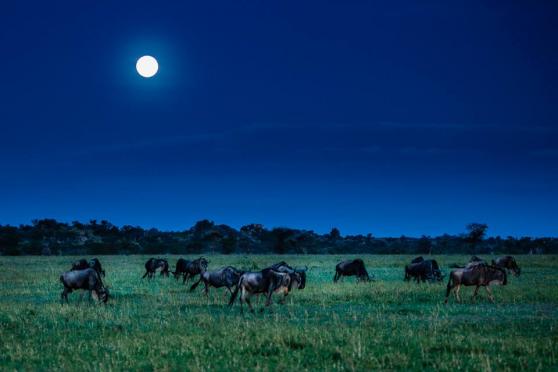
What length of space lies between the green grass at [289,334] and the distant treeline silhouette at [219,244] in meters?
83.5

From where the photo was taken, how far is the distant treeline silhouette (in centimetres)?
10462

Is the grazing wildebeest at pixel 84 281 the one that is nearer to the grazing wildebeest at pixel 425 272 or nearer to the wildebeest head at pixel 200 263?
the wildebeest head at pixel 200 263

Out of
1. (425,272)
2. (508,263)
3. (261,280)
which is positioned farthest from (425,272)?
(261,280)

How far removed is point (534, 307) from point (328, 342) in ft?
35.3

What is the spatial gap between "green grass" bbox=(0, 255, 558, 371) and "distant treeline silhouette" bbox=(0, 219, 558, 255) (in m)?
83.5

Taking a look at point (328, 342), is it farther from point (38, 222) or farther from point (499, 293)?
point (38, 222)

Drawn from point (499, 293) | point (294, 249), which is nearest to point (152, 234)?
point (294, 249)

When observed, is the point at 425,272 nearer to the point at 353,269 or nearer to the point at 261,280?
the point at 353,269

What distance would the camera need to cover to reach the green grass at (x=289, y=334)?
12164 mm

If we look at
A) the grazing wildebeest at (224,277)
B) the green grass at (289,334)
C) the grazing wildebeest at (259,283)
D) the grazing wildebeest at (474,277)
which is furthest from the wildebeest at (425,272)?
the grazing wildebeest at (259,283)

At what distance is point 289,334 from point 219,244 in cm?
10027

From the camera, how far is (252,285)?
20.9 m

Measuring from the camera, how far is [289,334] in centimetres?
1457

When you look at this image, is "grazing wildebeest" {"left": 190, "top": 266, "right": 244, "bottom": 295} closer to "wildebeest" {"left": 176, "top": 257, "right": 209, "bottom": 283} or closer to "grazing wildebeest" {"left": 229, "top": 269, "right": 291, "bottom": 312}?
"grazing wildebeest" {"left": 229, "top": 269, "right": 291, "bottom": 312}
